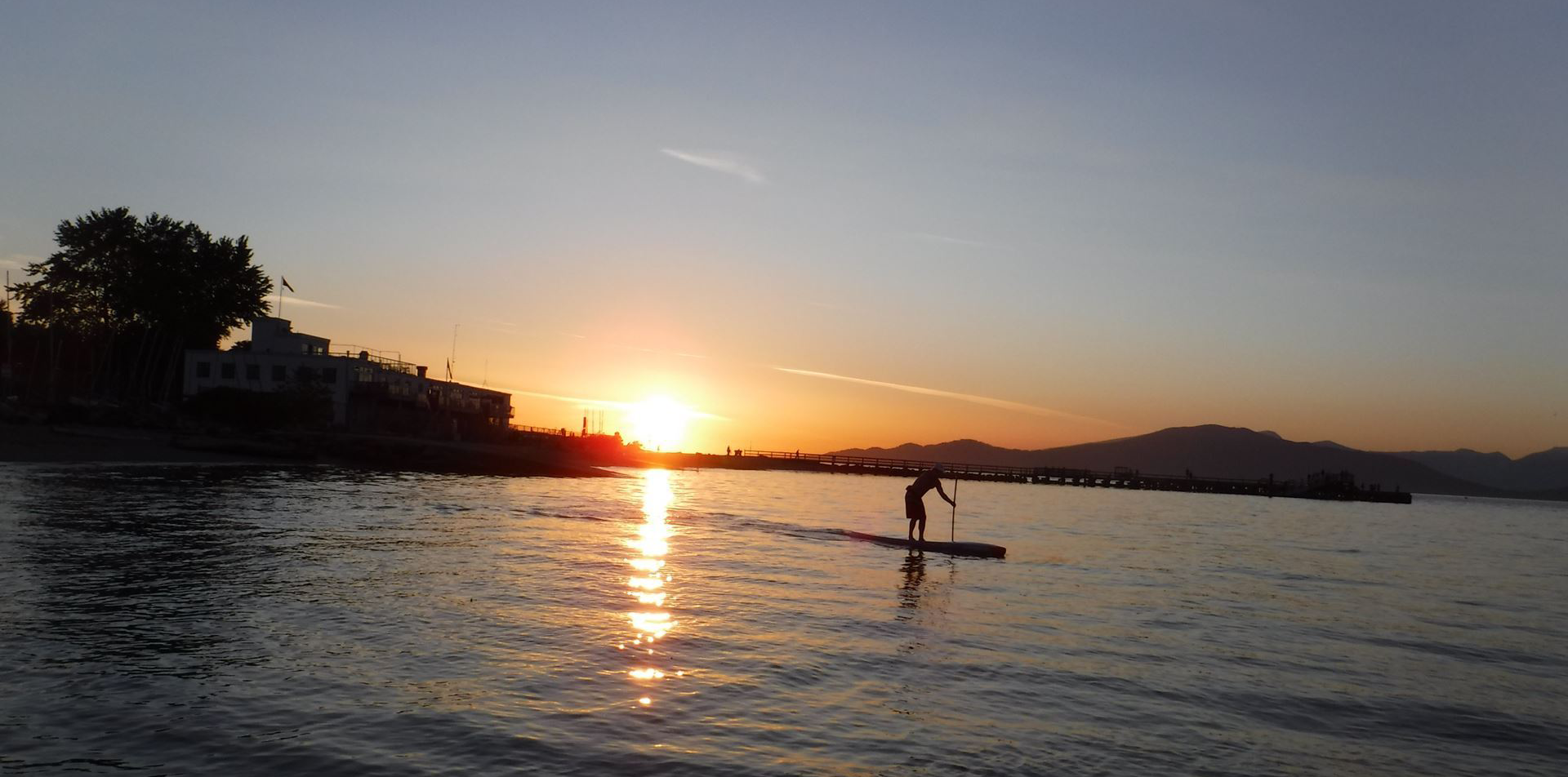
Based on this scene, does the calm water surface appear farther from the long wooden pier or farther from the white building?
the long wooden pier

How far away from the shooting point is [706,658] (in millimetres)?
15352

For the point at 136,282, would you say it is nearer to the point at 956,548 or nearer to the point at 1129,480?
the point at 956,548

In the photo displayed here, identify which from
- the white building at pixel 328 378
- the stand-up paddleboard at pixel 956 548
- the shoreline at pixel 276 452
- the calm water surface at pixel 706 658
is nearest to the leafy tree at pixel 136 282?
the white building at pixel 328 378

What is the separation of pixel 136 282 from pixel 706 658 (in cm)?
10876

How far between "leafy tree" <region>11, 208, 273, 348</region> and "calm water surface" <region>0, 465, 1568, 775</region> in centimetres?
7725

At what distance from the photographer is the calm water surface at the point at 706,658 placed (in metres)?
10.7

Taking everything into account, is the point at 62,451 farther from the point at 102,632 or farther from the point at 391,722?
the point at 391,722

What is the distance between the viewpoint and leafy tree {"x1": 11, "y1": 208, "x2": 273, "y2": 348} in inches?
3999

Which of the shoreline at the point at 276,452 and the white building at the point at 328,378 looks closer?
the shoreline at the point at 276,452

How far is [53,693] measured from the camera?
11.3m

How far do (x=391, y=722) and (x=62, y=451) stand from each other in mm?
62504

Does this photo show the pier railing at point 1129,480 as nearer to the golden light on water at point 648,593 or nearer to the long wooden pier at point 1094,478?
the long wooden pier at point 1094,478

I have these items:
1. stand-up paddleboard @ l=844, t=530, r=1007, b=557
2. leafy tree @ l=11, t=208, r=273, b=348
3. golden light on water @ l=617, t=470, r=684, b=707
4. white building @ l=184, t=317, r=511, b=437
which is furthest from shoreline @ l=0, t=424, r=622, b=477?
stand-up paddleboard @ l=844, t=530, r=1007, b=557

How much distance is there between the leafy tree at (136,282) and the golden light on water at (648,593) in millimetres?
82902
